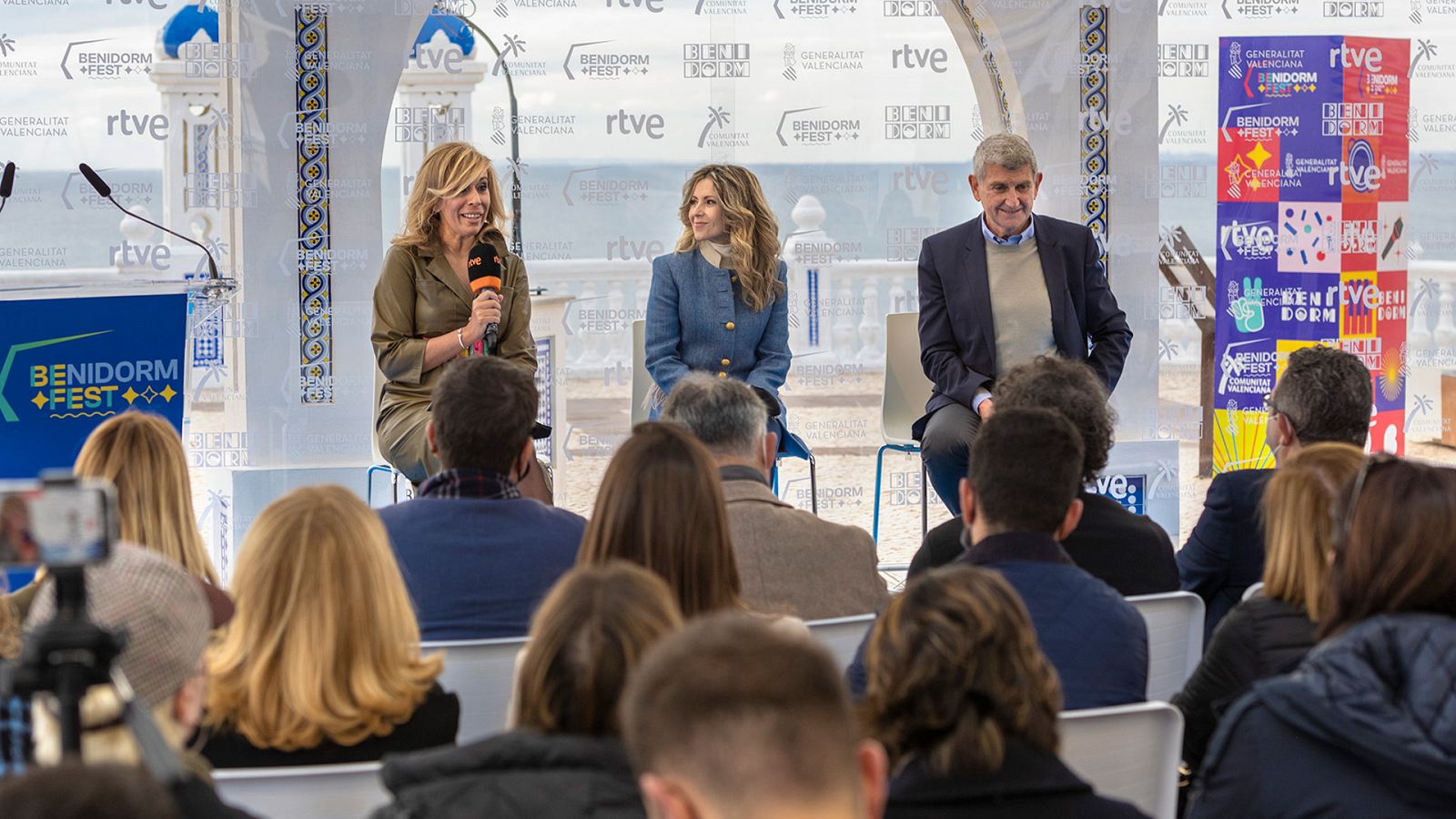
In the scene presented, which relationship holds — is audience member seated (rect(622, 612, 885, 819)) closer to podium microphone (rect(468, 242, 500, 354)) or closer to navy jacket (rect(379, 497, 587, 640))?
navy jacket (rect(379, 497, 587, 640))

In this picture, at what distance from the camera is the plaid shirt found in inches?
111

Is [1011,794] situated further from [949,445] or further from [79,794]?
[949,445]

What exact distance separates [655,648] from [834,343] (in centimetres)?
665

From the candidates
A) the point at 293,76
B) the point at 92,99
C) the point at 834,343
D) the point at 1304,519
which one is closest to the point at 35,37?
the point at 92,99

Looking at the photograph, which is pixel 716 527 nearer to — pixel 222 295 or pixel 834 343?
pixel 222 295

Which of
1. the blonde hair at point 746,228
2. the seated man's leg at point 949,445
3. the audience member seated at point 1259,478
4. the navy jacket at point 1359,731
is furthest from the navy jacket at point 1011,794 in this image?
the blonde hair at point 746,228

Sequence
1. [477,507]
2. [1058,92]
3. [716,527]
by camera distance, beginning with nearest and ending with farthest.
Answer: [716,527]
[477,507]
[1058,92]

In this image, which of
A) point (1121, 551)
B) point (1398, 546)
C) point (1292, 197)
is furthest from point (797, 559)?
point (1292, 197)

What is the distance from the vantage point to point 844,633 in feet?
7.88

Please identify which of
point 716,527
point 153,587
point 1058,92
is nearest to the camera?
point 153,587

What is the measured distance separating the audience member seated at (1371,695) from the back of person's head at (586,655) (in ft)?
2.32

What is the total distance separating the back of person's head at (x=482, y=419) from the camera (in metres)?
2.87

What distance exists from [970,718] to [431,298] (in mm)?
3388

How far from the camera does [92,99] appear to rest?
5.28m
